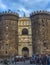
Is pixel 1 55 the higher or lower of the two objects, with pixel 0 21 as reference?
lower

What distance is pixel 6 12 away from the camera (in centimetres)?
5731

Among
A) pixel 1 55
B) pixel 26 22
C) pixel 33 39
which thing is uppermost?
pixel 26 22

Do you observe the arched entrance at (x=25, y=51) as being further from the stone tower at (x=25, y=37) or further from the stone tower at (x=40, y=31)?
the stone tower at (x=40, y=31)

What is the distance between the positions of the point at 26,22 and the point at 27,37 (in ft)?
11.1

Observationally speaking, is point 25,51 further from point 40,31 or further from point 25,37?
point 40,31

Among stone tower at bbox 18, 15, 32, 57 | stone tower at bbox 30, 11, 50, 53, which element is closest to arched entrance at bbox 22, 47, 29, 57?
stone tower at bbox 18, 15, 32, 57

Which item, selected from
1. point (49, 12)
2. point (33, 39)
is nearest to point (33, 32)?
point (33, 39)

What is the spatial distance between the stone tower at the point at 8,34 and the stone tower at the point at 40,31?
4.03m

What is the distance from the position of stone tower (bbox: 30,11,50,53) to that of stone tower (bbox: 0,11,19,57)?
4.03m

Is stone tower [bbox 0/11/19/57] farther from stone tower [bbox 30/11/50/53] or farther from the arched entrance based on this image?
stone tower [bbox 30/11/50/53]

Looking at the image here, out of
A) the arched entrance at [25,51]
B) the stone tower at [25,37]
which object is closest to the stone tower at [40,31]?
the stone tower at [25,37]

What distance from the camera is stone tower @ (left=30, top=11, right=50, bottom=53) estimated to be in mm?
54906

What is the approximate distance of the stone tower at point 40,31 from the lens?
5491 cm

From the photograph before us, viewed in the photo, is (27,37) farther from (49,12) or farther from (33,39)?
(49,12)
